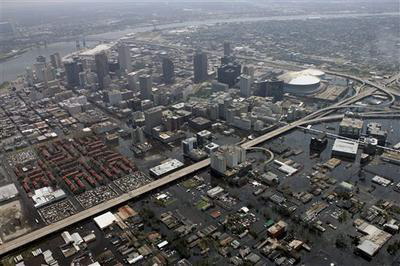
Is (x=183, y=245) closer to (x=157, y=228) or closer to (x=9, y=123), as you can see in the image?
(x=157, y=228)

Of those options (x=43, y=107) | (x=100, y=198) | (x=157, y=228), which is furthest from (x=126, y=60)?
(x=157, y=228)

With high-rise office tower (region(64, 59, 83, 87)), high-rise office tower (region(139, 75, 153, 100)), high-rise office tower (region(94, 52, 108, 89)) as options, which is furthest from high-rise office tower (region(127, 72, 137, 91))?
high-rise office tower (region(64, 59, 83, 87))

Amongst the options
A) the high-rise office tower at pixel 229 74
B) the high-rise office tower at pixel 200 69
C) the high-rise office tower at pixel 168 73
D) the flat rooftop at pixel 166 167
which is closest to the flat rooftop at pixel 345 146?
the flat rooftop at pixel 166 167

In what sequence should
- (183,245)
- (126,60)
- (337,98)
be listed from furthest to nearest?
(126,60) → (337,98) → (183,245)

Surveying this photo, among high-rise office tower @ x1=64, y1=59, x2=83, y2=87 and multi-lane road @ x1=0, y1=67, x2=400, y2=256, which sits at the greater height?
high-rise office tower @ x1=64, y1=59, x2=83, y2=87

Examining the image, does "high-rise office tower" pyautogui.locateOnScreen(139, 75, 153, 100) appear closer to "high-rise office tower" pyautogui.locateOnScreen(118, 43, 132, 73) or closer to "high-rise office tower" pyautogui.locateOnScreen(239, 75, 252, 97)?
"high-rise office tower" pyautogui.locateOnScreen(239, 75, 252, 97)

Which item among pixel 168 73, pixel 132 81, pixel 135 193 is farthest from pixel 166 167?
pixel 168 73

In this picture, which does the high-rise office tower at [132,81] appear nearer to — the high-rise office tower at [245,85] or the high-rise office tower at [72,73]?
the high-rise office tower at [72,73]
